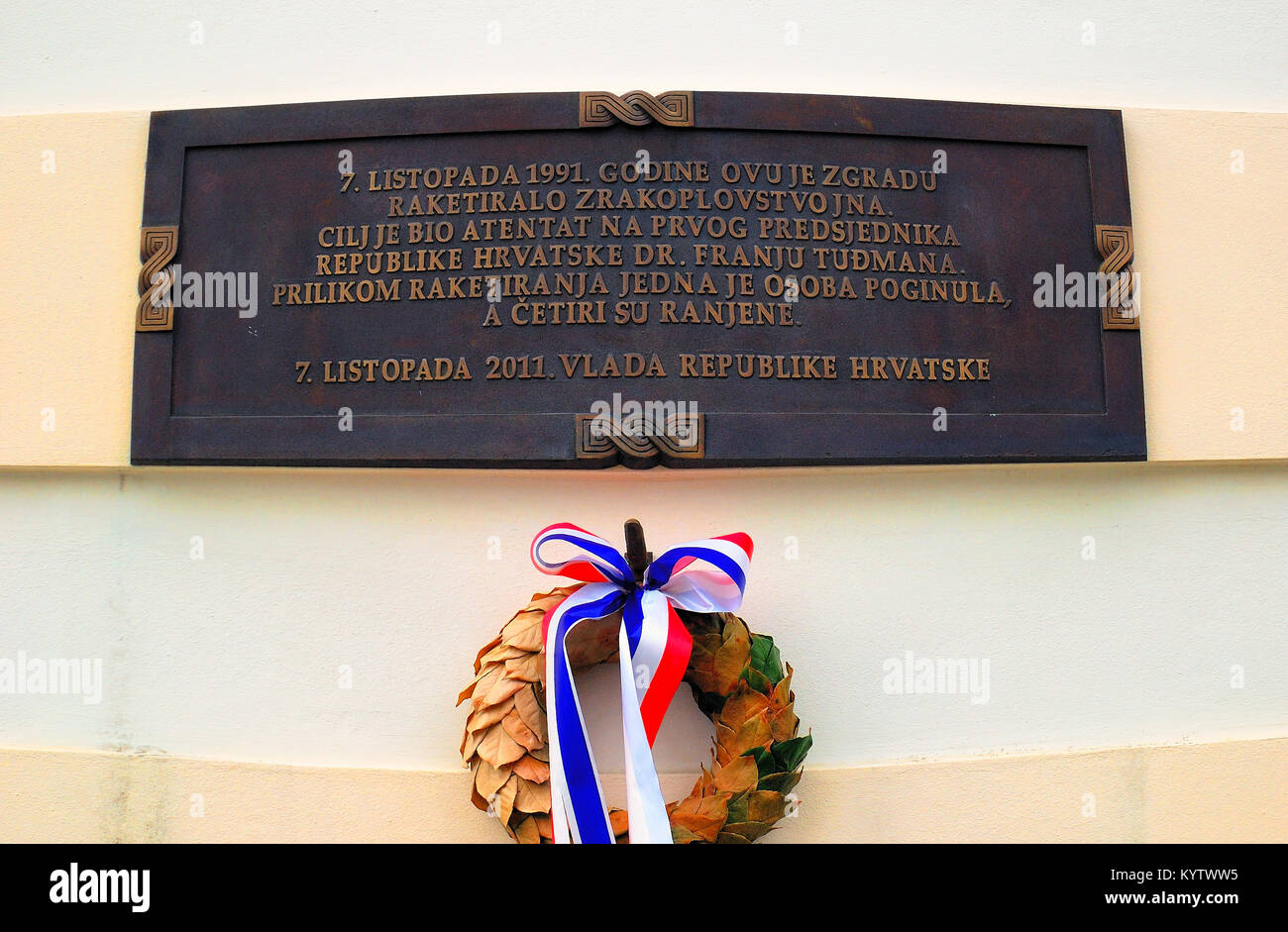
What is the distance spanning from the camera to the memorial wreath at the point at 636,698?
2.47 meters

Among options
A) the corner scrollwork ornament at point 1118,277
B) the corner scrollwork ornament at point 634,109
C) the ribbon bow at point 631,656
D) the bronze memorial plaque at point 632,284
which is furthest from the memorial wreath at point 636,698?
the corner scrollwork ornament at point 1118,277

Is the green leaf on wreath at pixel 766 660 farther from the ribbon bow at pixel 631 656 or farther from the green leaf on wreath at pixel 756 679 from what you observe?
the ribbon bow at pixel 631 656

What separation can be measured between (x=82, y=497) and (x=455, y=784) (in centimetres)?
145

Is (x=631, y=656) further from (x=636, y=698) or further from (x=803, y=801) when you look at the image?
(x=803, y=801)

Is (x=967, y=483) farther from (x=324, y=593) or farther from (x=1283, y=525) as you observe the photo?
(x=324, y=593)

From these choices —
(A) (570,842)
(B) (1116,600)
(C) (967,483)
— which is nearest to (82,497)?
(A) (570,842)

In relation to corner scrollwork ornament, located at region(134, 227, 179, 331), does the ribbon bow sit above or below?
below

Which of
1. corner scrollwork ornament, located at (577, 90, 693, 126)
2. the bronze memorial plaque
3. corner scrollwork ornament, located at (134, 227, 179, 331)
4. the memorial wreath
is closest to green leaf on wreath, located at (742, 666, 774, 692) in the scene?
the memorial wreath

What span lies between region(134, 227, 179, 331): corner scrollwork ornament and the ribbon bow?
140 centimetres

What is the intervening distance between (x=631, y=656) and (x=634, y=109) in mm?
1613

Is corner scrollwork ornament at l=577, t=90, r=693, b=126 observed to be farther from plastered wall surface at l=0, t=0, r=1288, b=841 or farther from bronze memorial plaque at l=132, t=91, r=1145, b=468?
plastered wall surface at l=0, t=0, r=1288, b=841

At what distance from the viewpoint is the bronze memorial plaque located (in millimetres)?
2805

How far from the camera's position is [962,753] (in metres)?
2.83

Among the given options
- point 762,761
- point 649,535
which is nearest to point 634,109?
point 649,535
